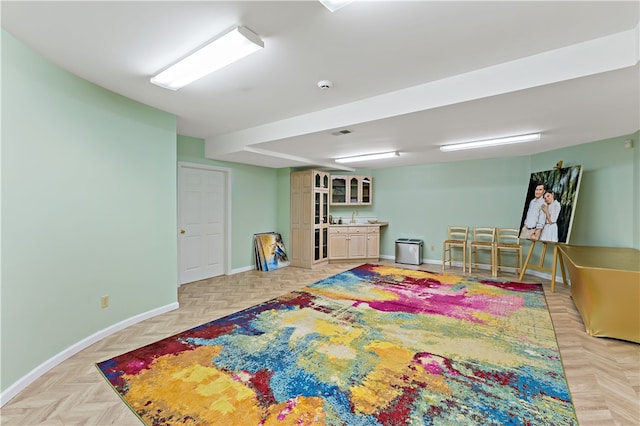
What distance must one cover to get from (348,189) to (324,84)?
14.8 feet

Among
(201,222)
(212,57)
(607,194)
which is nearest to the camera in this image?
(212,57)

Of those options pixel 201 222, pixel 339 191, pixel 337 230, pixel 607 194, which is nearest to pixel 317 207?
pixel 337 230

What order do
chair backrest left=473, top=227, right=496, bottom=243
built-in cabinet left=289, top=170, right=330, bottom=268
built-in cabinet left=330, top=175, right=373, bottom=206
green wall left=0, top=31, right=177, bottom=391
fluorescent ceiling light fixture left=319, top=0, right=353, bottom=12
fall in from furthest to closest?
built-in cabinet left=330, top=175, right=373, bottom=206 → built-in cabinet left=289, top=170, right=330, bottom=268 → chair backrest left=473, top=227, right=496, bottom=243 → green wall left=0, top=31, right=177, bottom=391 → fluorescent ceiling light fixture left=319, top=0, right=353, bottom=12

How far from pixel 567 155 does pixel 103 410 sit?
669 cm

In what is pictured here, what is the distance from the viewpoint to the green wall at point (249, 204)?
5696mm

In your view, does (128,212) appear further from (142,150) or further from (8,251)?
(8,251)

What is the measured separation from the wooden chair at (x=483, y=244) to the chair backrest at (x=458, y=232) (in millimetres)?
172

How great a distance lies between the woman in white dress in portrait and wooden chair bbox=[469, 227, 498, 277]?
109 centimetres

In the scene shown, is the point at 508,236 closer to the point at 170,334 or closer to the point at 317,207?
the point at 317,207

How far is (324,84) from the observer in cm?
276

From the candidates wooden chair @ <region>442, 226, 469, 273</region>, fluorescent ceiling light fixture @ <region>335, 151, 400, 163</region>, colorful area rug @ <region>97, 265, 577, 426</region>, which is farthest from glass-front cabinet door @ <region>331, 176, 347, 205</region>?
colorful area rug @ <region>97, 265, 577, 426</region>

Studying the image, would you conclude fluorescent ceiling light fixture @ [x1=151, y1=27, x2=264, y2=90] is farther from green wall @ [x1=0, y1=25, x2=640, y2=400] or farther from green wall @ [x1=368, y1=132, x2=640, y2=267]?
green wall @ [x1=368, y1=132, x2=640, y2=267]

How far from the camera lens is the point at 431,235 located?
6.67 meters

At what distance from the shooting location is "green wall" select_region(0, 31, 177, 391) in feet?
6.87
